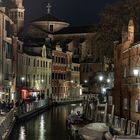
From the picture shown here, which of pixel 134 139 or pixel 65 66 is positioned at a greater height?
pixel 65 66

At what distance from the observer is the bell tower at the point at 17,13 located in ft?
440

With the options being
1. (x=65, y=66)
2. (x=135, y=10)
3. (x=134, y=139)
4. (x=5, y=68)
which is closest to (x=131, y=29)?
(x=135, y=10)

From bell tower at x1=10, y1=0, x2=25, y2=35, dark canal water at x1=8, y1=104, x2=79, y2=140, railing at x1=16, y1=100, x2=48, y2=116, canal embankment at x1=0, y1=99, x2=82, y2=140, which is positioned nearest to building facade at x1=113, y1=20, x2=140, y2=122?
dark canal water at x1=8, y1=104, x2=79, y2=140

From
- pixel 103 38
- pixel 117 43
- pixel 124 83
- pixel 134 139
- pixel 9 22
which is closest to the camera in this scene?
pixel 134 139

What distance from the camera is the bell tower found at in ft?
440

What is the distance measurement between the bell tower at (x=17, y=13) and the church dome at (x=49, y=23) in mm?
6232

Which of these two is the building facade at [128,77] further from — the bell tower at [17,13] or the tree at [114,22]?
the bell tower at [17,13]

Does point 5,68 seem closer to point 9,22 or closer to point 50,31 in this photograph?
point 9,22

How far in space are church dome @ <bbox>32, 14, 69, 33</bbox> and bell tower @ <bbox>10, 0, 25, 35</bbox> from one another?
623 centimetres

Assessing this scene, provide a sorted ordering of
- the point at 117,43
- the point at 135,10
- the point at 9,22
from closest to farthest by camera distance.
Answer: the point at 117,43, the point at 135,10, the point at 9,22

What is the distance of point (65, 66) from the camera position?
12656 centimetres

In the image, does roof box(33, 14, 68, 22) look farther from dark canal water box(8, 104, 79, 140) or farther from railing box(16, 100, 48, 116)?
dark canal water box(8, 104, 79, 140)

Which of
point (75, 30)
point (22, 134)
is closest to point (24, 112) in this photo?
point (22, 134)

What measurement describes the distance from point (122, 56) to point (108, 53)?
15.9 metres
